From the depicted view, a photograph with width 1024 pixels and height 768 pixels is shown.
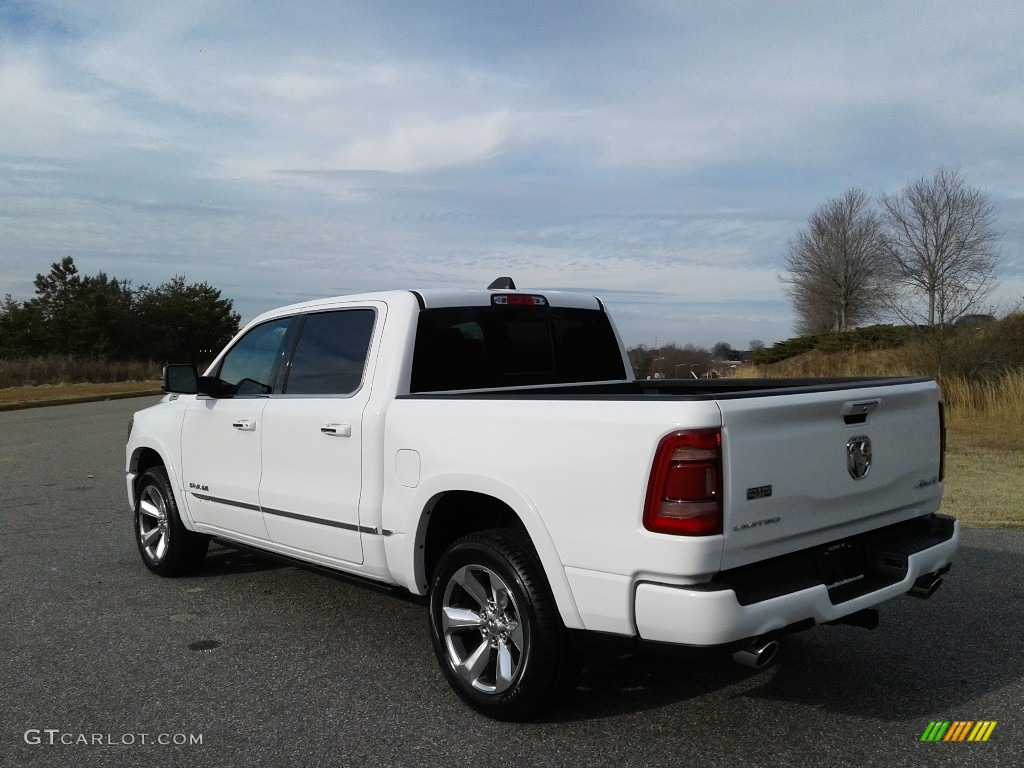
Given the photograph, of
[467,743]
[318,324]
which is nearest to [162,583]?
[318,324]

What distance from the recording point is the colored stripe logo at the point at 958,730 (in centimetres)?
370

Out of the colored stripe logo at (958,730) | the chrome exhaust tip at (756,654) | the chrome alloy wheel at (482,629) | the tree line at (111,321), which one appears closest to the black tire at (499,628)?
the chrome alloy wheel at (482,629)

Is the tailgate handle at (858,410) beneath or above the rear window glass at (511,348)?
beneath

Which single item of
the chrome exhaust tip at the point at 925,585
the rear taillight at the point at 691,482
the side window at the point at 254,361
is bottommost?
the chrome exhaust tip at the point at 925,585

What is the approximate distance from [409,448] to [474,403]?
0.49 metres

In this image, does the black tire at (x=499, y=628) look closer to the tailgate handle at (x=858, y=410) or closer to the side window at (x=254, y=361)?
the tailgate handle at (x=858, y=410)

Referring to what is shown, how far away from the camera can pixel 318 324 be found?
17.5 ft

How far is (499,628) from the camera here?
3.93 m

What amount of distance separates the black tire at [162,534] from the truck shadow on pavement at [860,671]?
3158 millimetres

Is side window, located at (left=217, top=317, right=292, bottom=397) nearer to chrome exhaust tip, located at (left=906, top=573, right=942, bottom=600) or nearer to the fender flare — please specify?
the fender flare

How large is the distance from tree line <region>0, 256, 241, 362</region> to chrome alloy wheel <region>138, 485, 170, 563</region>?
52.2 meters

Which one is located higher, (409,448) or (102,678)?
(409,448)

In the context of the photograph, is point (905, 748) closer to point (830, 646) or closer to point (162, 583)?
point (830, 646)

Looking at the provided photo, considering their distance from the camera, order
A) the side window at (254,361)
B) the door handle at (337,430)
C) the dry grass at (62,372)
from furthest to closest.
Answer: the dry grass at (62,372), the side window at (254,361), the door handle at (337,430)
